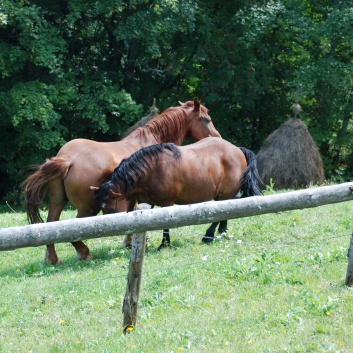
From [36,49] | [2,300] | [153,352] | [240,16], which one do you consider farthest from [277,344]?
[240,16]

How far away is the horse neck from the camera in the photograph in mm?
10461

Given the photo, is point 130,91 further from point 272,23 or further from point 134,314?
point 134,314

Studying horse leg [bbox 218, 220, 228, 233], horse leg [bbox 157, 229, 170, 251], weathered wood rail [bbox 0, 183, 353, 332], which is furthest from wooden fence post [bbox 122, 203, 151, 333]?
horse leg [bbox 218, 220, 228, 233]

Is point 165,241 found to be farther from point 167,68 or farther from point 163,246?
point 167,68

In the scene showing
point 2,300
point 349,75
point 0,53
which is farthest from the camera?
point 349,75

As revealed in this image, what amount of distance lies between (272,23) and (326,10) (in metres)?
2.56

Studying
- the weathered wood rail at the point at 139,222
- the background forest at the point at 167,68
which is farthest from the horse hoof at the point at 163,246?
the background forest at the point at 167,68

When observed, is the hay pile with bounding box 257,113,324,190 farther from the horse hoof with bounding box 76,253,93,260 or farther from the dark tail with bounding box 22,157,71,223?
the dark tail with bounding box 22,157,71,223

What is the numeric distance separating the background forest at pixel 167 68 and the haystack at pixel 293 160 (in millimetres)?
1648

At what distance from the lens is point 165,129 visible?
10.7m

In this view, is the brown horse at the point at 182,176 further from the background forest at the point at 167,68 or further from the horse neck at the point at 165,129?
the background forest at the point at 167,68

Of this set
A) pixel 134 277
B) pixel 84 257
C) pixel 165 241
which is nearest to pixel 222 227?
pixel 165 241

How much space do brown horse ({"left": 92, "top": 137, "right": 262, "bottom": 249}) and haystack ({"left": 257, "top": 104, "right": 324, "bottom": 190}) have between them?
29.0 ft

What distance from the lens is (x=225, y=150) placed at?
1034 cm
